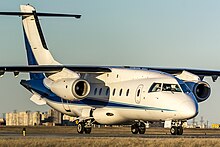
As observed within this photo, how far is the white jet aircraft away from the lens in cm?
4184

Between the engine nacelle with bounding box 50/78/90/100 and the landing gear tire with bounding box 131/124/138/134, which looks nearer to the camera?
the engine nacelle with bounding box 50/78/90/100

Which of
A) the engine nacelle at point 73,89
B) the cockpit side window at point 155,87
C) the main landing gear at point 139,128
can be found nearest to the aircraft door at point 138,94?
the cockpit side window at point 155,87

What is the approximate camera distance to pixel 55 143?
101 ft

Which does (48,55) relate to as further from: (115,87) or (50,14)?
(115,87)

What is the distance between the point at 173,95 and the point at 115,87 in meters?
5.34

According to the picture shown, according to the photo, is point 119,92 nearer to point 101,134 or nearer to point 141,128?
point 141,128

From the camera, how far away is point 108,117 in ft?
149

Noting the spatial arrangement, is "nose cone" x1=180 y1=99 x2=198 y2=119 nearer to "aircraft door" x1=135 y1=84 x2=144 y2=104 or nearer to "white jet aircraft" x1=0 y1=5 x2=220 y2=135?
"white jet aircraft" x1=0 y1=5 x2=220 y2=135

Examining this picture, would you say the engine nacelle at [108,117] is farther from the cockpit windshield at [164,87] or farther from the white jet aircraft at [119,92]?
the cockpit windshield at [164,87]

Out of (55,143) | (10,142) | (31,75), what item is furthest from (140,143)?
(31,75)

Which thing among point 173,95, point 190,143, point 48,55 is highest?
point 48,55

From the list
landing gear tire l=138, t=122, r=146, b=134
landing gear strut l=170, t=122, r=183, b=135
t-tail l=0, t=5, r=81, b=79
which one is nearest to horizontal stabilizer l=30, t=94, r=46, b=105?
t-tail l=0, t=5, r=81, b=79

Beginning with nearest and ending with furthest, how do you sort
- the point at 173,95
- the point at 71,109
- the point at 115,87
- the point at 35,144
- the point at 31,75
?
the point at 35,144 < the point at 173,95 < the point at 115,87 < the point at 71,109 < the point at 31,75

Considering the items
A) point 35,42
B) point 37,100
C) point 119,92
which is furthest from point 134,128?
point 35,42
